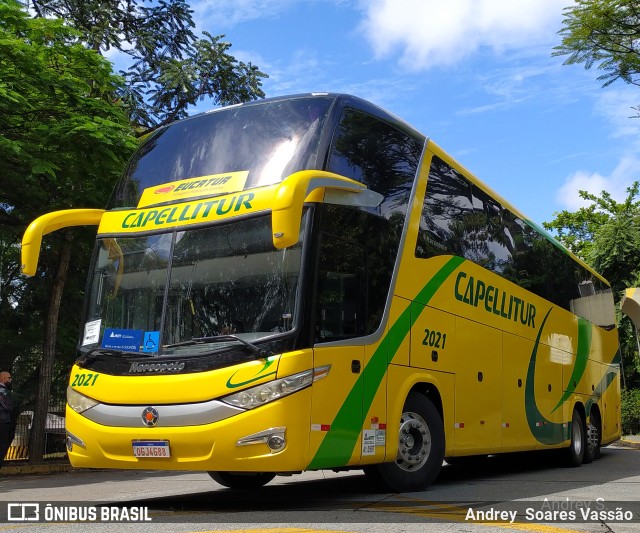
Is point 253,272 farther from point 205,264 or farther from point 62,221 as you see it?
point 62,221

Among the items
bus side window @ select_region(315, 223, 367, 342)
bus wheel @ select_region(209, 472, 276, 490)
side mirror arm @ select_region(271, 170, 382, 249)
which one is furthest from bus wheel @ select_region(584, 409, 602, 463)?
side mirror arm @ select_region(271, 170, 382, 249)

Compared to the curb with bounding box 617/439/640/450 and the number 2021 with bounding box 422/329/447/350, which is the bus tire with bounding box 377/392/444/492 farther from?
the curb with bounding box 617/439/640/450

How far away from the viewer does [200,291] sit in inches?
313

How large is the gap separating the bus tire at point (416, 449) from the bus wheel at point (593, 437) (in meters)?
7.95

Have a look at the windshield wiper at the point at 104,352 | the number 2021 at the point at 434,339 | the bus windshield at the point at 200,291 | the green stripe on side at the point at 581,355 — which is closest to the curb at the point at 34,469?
the windshield wiper at the point at 104,352

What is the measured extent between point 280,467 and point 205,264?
2130mm

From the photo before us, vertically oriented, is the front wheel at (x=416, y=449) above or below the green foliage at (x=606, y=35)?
below

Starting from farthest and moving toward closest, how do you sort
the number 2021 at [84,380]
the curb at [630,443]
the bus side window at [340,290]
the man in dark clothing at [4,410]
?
1. the curb at [630,443]
2. the man in dark clothing at [4,410]
3. the number 2021 at [84,380]
4. the bus side window at [340,290]

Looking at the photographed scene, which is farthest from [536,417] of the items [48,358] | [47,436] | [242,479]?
[47,436]

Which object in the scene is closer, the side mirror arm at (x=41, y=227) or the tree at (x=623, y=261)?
the side mirror arm at (x=41, y=227)

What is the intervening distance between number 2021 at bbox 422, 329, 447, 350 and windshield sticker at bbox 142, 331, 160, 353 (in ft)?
10.6

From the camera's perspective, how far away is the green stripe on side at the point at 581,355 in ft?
50.4

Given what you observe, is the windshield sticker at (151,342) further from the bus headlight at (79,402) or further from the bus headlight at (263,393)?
the bus headlight at (263,393)

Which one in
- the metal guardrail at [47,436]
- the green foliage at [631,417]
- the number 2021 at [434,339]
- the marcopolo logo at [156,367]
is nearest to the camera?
the marcopolo logo at [156,367]
